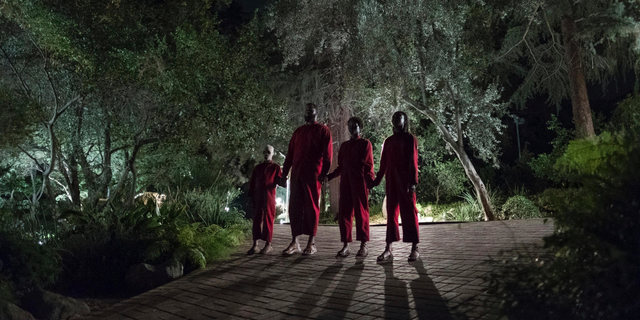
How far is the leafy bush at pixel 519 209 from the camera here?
1536 cm

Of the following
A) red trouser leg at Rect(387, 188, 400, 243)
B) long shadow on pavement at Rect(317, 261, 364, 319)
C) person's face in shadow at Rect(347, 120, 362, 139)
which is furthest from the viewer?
person's face in shadow at Rect(347, 120, 362, 139)

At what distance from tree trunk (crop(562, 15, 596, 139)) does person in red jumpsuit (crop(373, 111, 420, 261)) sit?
11079 mm

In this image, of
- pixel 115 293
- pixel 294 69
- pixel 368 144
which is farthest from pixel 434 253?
pixel 294 69

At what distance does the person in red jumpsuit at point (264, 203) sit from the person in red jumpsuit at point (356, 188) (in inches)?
49.7

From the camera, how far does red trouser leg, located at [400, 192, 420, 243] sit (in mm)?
6363

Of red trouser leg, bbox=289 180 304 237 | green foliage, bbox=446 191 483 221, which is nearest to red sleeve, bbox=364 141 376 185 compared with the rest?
red trouser leg, bbox=289 180 304 237

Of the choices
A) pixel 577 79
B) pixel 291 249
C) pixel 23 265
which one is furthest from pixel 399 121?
pixel 577 79

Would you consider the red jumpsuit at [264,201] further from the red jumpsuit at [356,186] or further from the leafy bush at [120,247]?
the red jumpsuit at [356,186]

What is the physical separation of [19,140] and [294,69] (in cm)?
1081

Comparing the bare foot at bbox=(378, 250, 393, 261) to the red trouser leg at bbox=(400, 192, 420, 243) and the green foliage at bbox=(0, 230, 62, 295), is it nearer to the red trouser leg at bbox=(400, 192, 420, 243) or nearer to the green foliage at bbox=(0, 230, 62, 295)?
the red trouser leg at bbox=(400, 192, 420, 243)

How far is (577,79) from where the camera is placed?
1552 cm

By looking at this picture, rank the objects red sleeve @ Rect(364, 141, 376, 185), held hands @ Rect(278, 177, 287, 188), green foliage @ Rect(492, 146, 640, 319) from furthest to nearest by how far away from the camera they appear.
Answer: held hands @ Rect(278, 177, 287, 188), red sleeve @ Rect(364, 141, 376, 185), green foliage @ Rect(492, 146, 640, 319)

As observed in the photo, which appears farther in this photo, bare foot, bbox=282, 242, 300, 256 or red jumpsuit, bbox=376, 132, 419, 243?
bare foot, bbox=282, 242, 300, 256

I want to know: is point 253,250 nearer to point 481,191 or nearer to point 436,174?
point 481,191
